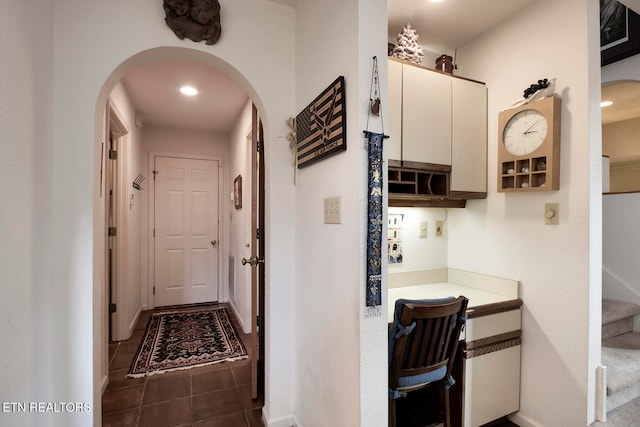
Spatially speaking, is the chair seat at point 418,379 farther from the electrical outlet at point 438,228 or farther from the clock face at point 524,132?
the clock face at point 524,132

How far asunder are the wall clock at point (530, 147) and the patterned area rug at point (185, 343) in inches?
105

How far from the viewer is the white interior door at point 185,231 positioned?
13.8ft

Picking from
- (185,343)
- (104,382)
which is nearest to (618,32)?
(185,343)

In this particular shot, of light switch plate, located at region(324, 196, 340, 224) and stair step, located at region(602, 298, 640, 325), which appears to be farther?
stair step, located at region(602, 298, 640, 325)

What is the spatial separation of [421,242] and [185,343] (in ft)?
8.35

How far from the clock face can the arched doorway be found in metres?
1.70

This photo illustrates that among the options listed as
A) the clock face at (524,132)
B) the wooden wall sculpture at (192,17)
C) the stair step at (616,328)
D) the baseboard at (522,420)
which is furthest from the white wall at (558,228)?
the wooden wall sculpture at (192,17)

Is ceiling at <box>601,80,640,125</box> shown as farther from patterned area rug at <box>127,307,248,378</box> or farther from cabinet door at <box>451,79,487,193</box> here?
patterned area rug at <box>127,307,248,378</box>

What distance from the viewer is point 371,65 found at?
121 cm

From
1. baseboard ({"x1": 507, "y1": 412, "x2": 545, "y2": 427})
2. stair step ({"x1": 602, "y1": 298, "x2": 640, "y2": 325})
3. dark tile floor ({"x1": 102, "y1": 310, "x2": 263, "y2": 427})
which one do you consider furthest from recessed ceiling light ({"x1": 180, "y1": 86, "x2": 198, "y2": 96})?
stair step ({"x1": 602, "y1": 298, "x2": 640, "y2": 325})

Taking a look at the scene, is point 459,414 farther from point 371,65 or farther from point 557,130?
point 371,65

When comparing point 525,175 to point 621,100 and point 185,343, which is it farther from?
point 185,343

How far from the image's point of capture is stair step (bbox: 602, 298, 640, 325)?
→ 222cm

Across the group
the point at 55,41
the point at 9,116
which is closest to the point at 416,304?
the point at 9,116
